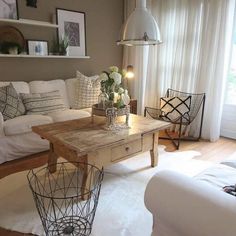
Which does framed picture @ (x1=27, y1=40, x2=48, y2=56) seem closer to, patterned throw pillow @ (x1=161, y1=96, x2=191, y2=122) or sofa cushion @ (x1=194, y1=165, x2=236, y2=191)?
patterned throw pillow @ (x1=161, y1=96, x2=191, y2=122)

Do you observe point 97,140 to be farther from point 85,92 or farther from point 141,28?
point 85,92

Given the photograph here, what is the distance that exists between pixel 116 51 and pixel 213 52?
6.30ft

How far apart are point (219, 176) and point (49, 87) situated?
2.76m

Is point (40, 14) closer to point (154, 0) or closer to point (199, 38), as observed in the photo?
point (154, 0)

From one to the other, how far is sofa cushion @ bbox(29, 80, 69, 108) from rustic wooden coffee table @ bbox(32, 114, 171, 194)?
1158 millimetres

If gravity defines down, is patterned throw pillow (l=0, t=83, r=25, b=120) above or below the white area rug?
above

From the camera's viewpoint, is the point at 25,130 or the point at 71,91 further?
the point at 71,91

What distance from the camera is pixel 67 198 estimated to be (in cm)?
148

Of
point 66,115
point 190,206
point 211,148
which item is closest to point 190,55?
point 211,148

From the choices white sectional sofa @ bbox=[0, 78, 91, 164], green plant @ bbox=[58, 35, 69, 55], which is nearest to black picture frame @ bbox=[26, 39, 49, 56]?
green plant @ bbox=[58, 35, 69, 55]

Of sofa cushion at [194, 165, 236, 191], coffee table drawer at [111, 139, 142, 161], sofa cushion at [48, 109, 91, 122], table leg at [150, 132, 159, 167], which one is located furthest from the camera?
sofa cushion at [48, 109, 91, 122]

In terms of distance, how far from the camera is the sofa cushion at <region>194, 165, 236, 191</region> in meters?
1.34

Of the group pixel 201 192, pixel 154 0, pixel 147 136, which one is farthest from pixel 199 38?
pixel 201 192

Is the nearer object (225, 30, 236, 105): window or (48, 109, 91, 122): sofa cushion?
(48, 109, 91, 122): sofa cushion
